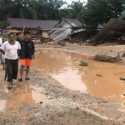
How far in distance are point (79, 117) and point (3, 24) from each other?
65203mm

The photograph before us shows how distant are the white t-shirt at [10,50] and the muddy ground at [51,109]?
41.1 inches

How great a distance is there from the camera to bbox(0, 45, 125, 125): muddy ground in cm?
838

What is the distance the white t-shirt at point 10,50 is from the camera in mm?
12516

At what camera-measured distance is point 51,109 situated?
954 centimetres

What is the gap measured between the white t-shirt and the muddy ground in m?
1.04

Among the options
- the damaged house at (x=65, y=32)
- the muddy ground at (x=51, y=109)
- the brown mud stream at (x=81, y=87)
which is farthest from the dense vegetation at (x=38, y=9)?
the muddy ground at (x=51, y=109)

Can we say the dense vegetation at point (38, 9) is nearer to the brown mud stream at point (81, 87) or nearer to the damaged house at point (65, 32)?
the damaged house at point (65, 32)

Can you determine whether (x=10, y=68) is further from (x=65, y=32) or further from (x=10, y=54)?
(x=65, y=32)

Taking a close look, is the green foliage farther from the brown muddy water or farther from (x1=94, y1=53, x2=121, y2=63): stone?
the brown muddy water

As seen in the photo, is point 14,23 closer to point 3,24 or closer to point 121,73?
point 3,24

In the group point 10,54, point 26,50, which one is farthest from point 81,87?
point 10,54

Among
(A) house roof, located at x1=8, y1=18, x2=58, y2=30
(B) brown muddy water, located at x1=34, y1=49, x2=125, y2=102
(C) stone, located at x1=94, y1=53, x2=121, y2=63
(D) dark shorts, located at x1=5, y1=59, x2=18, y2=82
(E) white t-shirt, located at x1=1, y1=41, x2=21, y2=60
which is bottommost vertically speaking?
(A) house roof, located at x1=8, y1=18, x2=58, y2=30

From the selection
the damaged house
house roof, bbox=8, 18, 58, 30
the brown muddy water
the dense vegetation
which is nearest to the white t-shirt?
the brown muddy water

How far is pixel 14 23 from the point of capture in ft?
238
